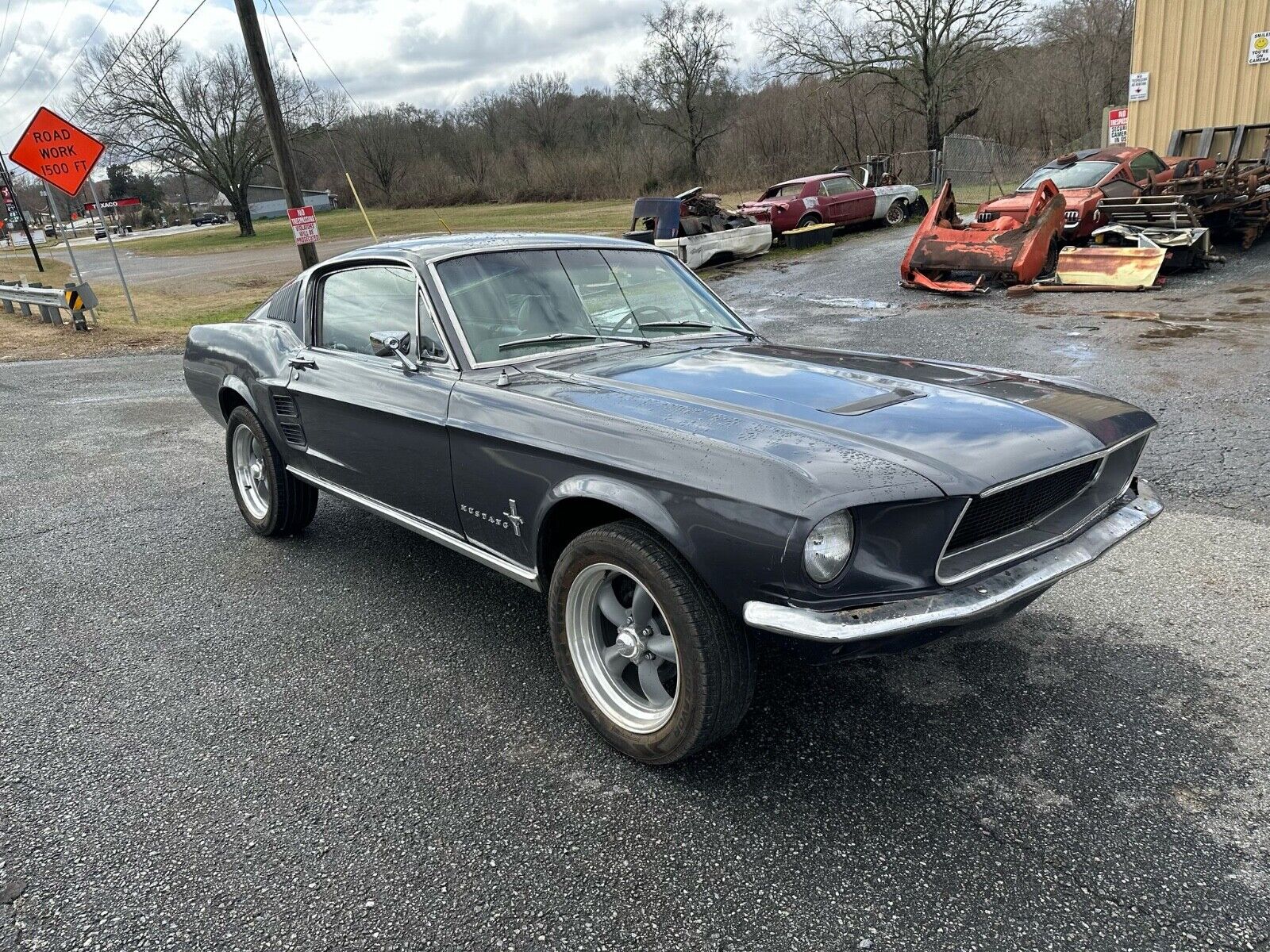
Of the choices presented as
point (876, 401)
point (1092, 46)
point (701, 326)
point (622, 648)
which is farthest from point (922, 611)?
point (1092, 46)

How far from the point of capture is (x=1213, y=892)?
2.02 metres

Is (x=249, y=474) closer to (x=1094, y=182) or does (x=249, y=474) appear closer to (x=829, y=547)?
(x=829, y=547)

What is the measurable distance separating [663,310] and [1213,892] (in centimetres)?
270

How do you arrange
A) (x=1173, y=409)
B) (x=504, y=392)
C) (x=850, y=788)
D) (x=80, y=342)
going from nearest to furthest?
(x=850, y=788) < (x=504, y=392) < (x=1173, y=409) < (x=80, y=342)

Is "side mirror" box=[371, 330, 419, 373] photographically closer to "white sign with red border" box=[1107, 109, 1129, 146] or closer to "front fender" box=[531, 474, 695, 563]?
"front fender" box=[531, 474, 695, 563]

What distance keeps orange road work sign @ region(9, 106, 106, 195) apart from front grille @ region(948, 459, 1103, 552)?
14.9 m

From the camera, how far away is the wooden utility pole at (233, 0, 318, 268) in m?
12.7

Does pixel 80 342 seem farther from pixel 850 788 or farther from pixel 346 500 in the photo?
pixel 850 788

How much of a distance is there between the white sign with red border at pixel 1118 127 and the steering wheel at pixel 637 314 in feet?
58.7

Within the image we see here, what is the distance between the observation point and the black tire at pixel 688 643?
228 cm

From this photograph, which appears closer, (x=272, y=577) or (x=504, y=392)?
(x=504, y=392)

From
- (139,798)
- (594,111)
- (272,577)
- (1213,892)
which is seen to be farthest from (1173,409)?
(594,111)

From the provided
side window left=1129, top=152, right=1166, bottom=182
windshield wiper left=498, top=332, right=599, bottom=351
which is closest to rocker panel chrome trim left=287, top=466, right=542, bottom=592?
windshield wiper left=498, top=332, right=599, bottom=351

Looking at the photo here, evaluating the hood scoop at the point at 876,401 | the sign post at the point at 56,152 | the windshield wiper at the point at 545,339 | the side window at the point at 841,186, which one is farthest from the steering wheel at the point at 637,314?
the side window at the point at 841,186
